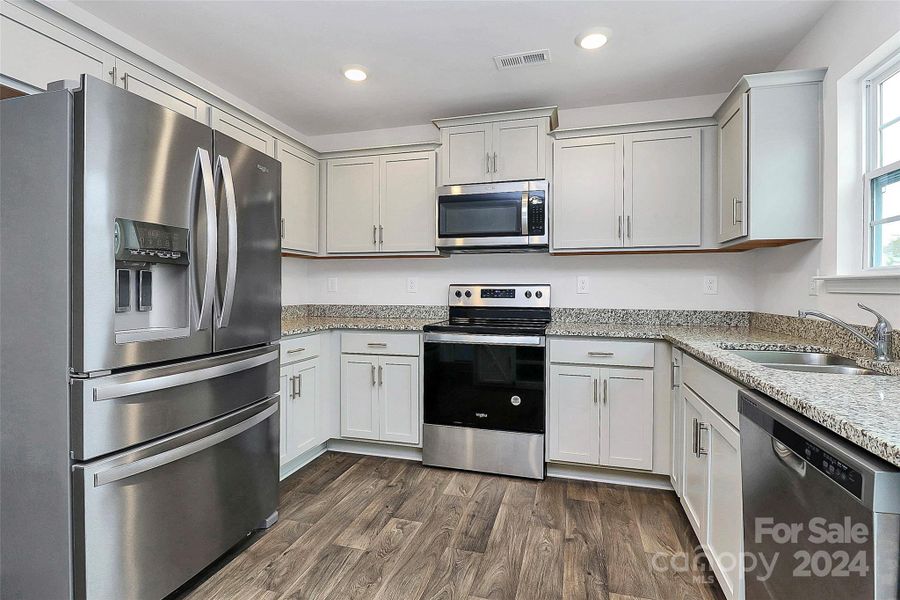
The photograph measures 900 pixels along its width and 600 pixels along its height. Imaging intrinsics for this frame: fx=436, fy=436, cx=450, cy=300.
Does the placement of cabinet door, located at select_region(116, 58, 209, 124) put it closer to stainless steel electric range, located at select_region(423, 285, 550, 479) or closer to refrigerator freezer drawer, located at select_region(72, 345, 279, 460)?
refrigerator freezer drawer, located at select_region(72, 345, 279, 460)

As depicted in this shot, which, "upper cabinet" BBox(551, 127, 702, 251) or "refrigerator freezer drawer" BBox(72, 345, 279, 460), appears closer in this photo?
"refrigerator freezer drawer" BBox(72, 345, 279, 460)

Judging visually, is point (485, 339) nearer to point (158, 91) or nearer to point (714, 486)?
point (714, 486)

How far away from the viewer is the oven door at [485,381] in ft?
8.80

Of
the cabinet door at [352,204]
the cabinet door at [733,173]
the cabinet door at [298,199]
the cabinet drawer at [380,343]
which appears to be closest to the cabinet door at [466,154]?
the cabinet door at [352,204]

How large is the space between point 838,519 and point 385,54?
2569mm

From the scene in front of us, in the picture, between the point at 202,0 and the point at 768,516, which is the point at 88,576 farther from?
the point at 202,0

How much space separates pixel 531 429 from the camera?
8.81ft

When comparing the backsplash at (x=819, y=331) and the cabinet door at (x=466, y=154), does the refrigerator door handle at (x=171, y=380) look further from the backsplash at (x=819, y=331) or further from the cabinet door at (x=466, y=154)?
the backsplash at (x=819, y=331)

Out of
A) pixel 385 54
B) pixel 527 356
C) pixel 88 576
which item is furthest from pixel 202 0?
pixel 527 356

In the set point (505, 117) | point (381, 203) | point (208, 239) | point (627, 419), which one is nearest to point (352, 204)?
point (381, 203)

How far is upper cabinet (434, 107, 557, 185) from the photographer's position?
113 inches

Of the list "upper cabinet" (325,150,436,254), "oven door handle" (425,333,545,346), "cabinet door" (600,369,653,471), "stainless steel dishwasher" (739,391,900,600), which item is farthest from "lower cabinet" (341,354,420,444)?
"stainless steel dishwasher" (739,391,900,600)

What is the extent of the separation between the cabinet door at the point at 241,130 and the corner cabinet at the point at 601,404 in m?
2.22

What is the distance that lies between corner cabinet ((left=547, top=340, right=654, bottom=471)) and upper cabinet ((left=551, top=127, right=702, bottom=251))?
72 cm
